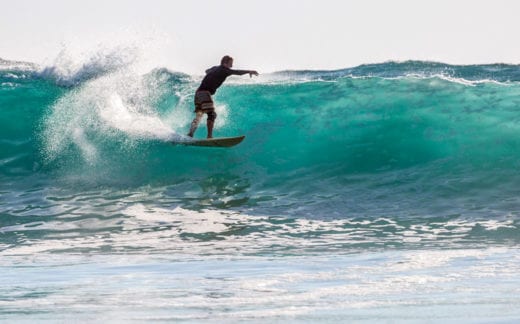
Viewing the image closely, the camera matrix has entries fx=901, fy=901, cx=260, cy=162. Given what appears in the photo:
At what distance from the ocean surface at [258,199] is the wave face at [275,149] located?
0.05 m

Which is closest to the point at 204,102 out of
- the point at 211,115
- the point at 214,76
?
the point at 211,115

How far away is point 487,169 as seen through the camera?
13.1 meters

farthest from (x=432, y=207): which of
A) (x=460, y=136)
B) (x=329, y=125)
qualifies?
(x=329, y=125)

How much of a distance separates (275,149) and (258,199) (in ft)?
11.1

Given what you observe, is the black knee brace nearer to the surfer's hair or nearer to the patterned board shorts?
the patterned board shorts

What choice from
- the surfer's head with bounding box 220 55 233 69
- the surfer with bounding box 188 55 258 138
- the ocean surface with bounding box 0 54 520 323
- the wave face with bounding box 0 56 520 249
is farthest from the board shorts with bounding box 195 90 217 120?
the ocean surface with bounding box 0 54 520 323

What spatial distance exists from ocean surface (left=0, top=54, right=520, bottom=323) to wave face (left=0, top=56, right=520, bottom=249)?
1.8 inches

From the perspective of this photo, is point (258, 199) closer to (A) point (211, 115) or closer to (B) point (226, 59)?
(A) point (211, 115)

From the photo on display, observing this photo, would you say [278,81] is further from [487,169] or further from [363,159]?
[487,169]

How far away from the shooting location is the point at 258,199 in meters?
12.2

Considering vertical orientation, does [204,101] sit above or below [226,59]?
Answer: below

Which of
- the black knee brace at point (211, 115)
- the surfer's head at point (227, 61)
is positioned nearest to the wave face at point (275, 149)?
the black knee brace at point (211, 115)

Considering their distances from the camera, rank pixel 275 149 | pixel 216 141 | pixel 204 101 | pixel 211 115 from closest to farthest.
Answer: pixel 204 101
pixel 211 115
pixel 216 141
pixel 275 149

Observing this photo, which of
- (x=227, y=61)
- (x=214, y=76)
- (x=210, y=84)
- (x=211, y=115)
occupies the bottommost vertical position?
(x=211, y=115)
